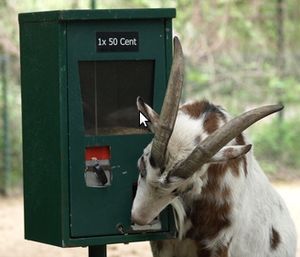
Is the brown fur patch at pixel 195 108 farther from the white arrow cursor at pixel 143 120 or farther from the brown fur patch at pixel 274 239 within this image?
the brown fur patch at pixel 274 239

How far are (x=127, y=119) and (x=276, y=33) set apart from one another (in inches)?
507

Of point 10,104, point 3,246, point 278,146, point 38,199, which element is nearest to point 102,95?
point 38,199

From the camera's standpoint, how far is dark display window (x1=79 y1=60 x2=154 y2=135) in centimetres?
581

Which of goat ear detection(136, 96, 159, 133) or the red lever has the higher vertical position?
goat ear detection(136, 96, 159, 133)

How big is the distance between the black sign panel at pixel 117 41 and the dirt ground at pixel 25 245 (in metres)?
4.81

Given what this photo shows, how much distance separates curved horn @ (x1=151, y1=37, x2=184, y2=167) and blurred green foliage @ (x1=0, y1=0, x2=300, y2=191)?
28.1 ft

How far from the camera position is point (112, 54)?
578 centimetres

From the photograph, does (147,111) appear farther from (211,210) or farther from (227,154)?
(211,210)

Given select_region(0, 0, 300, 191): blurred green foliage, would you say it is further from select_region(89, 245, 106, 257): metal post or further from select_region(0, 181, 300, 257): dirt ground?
select_region(89, 245, 106, 257): metal post

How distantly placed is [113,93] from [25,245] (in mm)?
5476

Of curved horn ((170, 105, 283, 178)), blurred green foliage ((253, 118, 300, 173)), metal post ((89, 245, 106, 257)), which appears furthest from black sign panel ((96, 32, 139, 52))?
blurred green foliage ((253, 118, 300, 173))

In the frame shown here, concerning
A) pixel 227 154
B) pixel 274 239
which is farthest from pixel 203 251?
pixel 227 154

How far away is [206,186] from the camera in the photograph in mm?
6258

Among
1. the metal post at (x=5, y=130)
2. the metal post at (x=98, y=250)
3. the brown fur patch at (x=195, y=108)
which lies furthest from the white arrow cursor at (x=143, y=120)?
the metal post at (x=5, y=130)
